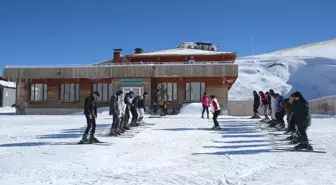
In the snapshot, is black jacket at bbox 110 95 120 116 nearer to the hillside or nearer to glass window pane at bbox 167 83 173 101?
glass window pane at bbox 167 83 173 101

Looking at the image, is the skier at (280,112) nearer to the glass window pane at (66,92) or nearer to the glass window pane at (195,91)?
the glass window pane at (195,91)

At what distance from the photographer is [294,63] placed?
9406 centimetres

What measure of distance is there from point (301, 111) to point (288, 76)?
82.5 m

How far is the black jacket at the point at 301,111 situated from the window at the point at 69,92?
75.8ft

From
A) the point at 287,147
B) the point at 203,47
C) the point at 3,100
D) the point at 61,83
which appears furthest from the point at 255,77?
the point at 287,147

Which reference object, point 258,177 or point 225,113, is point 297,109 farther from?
point 225,113

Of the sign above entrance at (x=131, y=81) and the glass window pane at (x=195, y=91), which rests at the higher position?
the sign above entrance at (x=131, y=81)

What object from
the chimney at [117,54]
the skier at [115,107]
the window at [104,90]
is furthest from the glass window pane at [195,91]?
the skier at [115,107]

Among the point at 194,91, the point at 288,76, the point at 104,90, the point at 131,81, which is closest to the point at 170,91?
the point at 194,91

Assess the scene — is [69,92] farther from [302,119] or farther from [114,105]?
[302,119]

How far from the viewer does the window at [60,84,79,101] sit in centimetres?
2905

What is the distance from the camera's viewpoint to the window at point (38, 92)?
96.2 feet

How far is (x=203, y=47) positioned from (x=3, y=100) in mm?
34016

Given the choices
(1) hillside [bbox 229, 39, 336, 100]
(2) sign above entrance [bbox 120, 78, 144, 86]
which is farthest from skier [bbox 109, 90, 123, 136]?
(1) hillside [bbox 229, 39, 336, 100]
